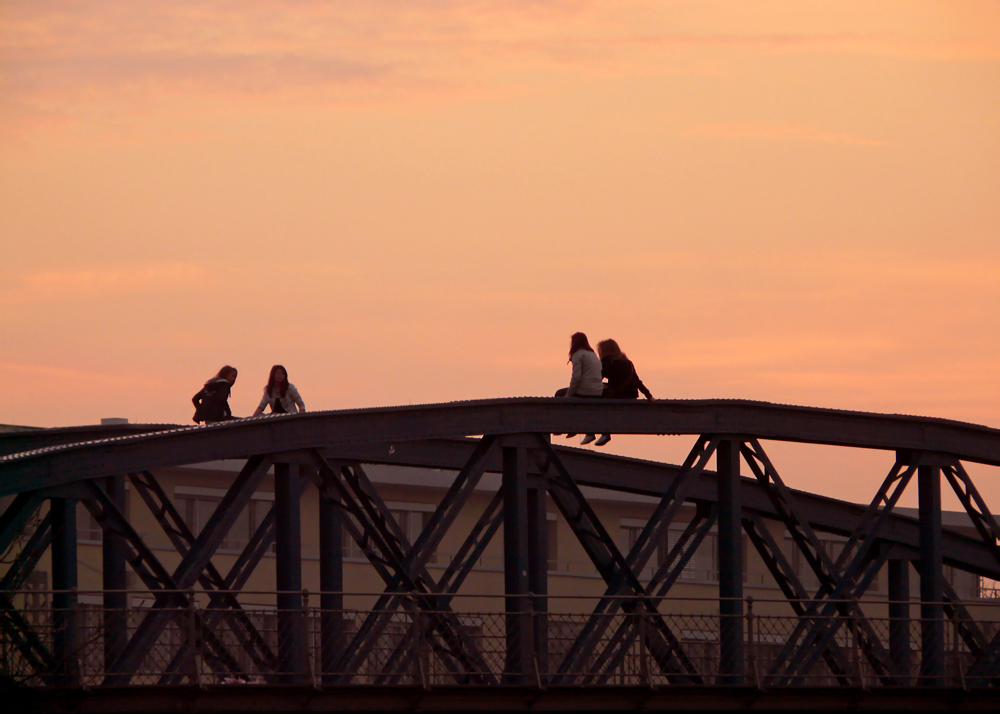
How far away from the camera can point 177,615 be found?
18.0m

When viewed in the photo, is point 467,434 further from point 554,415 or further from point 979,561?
point 979,561

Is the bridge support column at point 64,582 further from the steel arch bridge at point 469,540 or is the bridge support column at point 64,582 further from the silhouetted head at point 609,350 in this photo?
the silhouetted head at point 609,350

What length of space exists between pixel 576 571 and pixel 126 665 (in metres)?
32.4

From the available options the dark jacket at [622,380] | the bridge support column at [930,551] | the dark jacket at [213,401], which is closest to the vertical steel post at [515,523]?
the dark jacket at [622,380]

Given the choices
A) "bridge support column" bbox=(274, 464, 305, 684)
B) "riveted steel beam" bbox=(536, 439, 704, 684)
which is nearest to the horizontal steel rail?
"bridge support column" bbox=(274, 464, 305, 684)

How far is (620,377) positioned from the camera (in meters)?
21.6

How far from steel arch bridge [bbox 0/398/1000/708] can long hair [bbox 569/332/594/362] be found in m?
0.94

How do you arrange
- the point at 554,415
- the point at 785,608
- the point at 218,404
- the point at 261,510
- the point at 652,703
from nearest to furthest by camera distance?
the point at 652,703
the point at 554,415
the point at 218,404
the point at 261,510
the point at 785,608

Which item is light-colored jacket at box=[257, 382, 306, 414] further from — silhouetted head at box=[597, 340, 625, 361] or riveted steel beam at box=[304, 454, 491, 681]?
silhouetted head at box=[597, 340, 625, 361]

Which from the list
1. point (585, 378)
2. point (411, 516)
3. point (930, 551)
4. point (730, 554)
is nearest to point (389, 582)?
point (585, 378)

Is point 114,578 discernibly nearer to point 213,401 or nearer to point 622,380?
point 213,401

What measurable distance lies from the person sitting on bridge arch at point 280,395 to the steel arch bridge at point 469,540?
101cm

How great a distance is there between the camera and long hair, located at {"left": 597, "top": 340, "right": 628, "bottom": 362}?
21.7 meters

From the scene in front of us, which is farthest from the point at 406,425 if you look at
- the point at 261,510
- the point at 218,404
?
the point at 261,510
